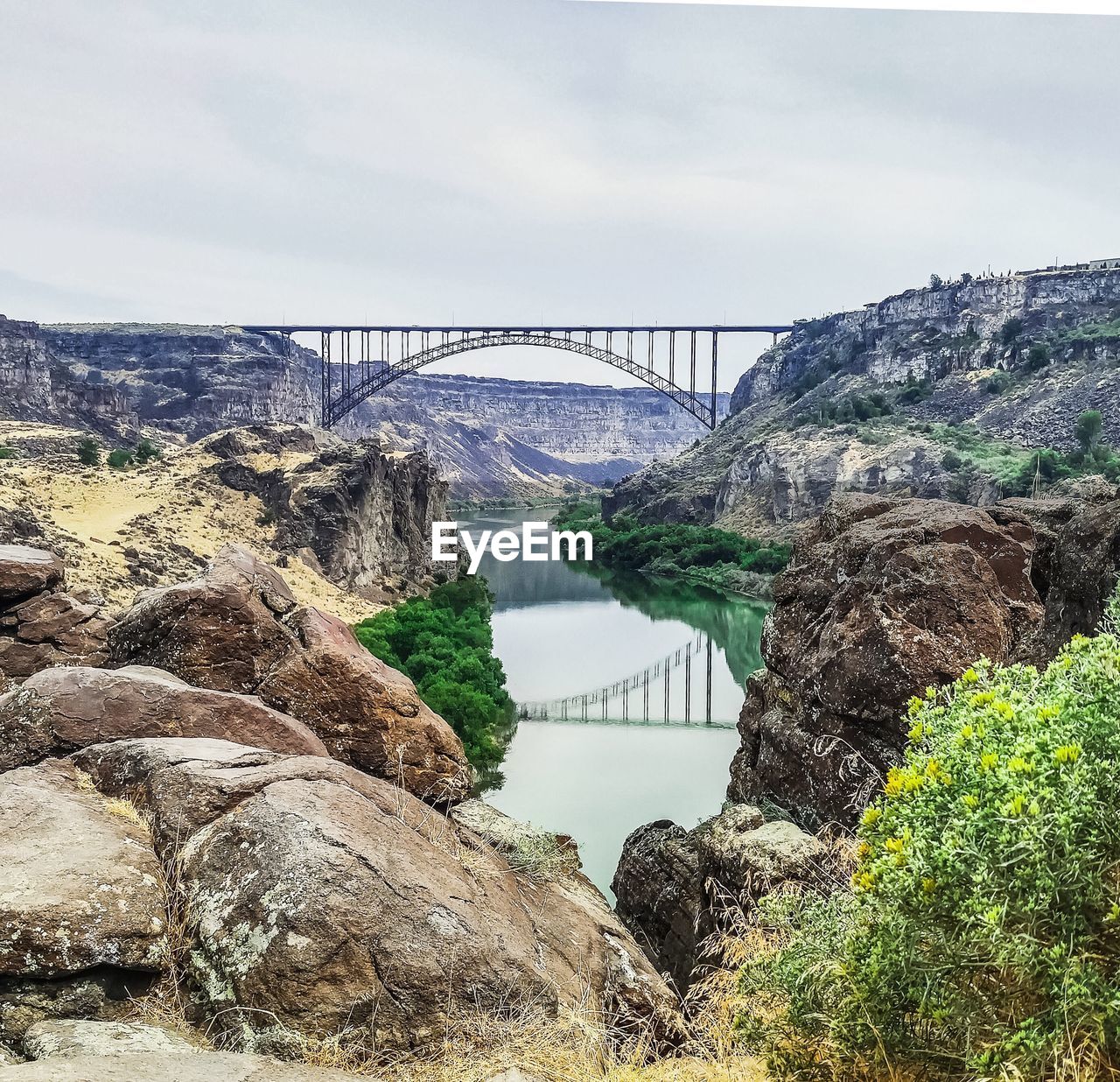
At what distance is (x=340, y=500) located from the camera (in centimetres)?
3102

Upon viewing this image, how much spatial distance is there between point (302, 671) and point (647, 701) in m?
18.6

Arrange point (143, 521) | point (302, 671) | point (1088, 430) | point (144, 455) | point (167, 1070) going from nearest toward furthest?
1. point (167, 1070)
2. point (302, 671)
3. point (143, 521)
4. point (144, 455)
5. point (1088, 430)

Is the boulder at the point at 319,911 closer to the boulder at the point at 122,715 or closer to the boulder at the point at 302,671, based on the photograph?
the boulder at the point at 122,715

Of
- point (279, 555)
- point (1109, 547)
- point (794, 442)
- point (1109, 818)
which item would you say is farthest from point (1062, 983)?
point (794, 442)

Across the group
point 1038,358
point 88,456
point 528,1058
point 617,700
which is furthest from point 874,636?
point 1038,358

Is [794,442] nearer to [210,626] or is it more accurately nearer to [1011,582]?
[1011,582]

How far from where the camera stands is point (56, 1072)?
241 cm

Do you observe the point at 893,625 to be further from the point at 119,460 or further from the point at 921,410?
the point at 921,410

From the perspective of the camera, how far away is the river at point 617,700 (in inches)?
606

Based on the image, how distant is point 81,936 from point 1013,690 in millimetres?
2940

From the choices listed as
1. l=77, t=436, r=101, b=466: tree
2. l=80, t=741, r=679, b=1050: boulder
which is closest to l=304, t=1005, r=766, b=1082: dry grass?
l=80, t=741, r=679, b=1050: boulder

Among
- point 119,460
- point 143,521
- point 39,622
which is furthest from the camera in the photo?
point 119,460

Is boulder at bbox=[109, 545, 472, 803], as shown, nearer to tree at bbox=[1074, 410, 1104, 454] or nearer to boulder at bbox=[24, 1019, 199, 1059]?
boulder at bbox=[24, 1019, 199, 1059]

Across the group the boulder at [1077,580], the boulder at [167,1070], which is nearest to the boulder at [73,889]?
the boulder at [167,1070]
